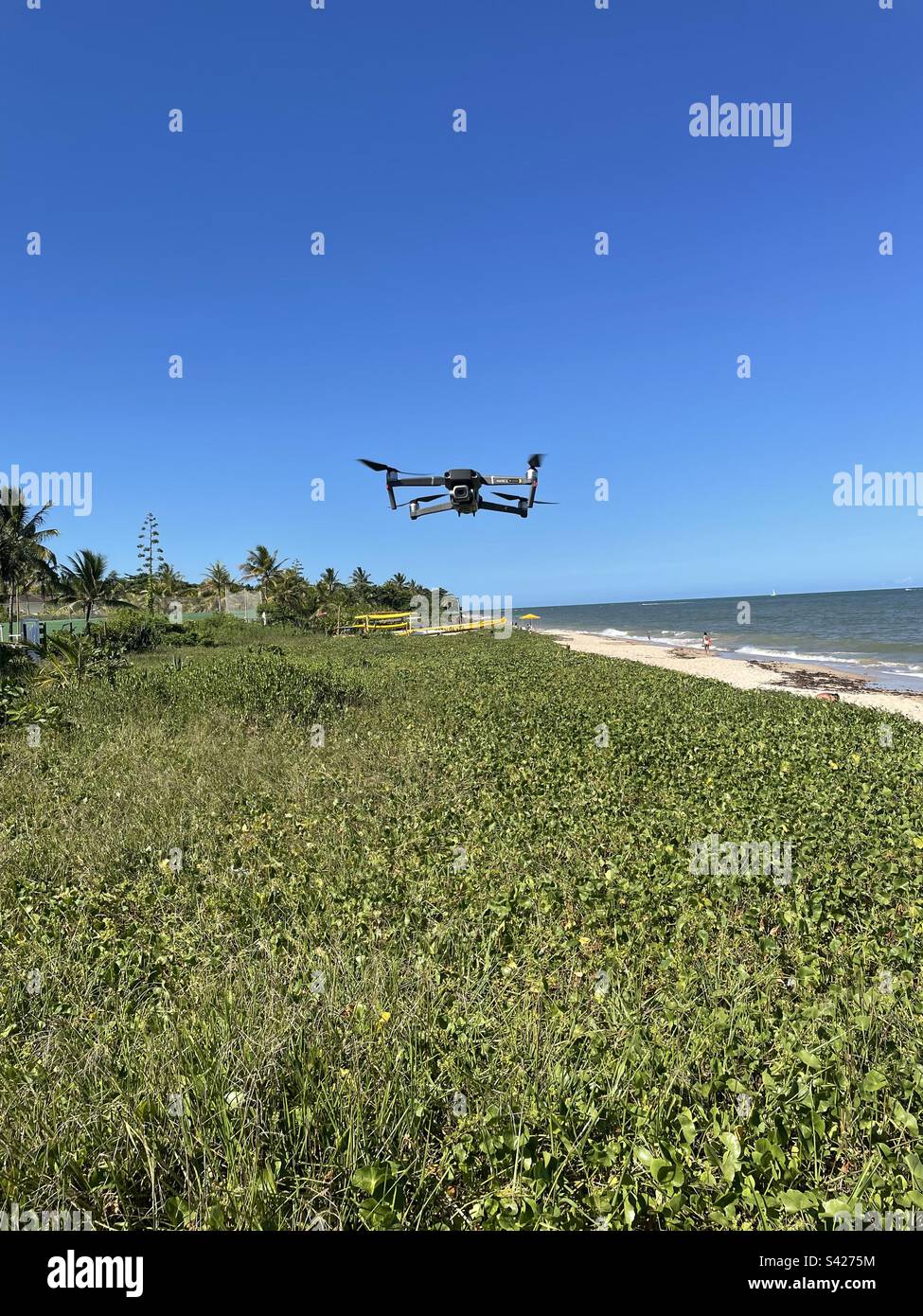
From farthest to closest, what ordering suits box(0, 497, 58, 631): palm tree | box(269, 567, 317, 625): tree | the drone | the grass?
1. box(269, 567, 317, 625): tree
2. box(0, 497, 58, 631): palm tree
3. the drone
4. the grass

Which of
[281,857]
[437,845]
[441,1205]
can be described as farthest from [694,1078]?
[281,857]

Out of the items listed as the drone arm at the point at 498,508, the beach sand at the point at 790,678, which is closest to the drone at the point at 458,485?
the drone arm at the point at 498,508

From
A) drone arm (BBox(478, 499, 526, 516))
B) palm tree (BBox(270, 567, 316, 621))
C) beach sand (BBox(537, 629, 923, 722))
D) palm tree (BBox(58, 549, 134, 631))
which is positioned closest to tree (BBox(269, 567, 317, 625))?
palm tree (BBox(270, 567, 316, 621))

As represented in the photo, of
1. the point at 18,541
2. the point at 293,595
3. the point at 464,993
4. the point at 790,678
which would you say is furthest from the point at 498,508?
the point at 293,595

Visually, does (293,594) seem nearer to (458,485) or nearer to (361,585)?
(361,585)

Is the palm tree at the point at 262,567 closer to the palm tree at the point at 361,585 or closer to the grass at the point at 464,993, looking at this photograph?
the palm tree at the point at 361,585

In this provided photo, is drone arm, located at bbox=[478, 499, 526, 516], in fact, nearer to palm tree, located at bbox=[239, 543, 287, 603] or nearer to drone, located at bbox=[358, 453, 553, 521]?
drone, located at bbox=[358, 453, 553, 521]
